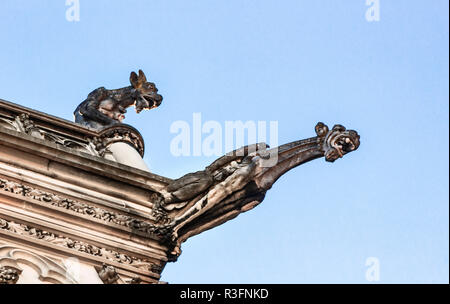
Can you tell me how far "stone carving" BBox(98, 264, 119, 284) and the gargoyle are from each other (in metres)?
4.33

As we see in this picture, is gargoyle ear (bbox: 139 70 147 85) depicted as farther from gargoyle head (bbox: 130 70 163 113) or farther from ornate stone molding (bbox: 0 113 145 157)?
ornate stone molding (bbox: 0 113 145 157)

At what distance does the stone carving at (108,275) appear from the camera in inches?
456

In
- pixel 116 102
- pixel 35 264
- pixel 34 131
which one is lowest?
pixel 35 264

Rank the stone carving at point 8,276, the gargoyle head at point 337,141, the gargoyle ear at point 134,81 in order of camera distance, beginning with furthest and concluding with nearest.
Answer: the gargoyle ear at point 134,81, the gargoyle head at point 337,141, the stone carving at point 8,276

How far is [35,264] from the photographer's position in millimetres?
11328

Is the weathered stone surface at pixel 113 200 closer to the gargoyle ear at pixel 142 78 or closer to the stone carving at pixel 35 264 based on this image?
the stone carving at pixel 35 264

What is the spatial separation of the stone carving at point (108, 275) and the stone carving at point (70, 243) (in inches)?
7.4

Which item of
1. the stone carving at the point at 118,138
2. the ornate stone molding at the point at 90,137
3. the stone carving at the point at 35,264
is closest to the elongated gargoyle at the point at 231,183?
the stone carving at the point at 35,264

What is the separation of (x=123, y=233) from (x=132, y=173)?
0.90 m

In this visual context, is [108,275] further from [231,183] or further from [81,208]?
[231,183]

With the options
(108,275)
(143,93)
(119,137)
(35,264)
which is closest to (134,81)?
→ (143,93)

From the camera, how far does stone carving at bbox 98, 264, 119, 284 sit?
1159cm

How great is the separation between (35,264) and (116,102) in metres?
5.43

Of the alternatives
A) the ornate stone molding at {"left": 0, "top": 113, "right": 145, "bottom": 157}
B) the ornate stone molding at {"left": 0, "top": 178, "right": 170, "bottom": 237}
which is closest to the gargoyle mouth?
the ornate stone molding at {"left": 0, "top": 178, "right": 170, "bottom": 237}
